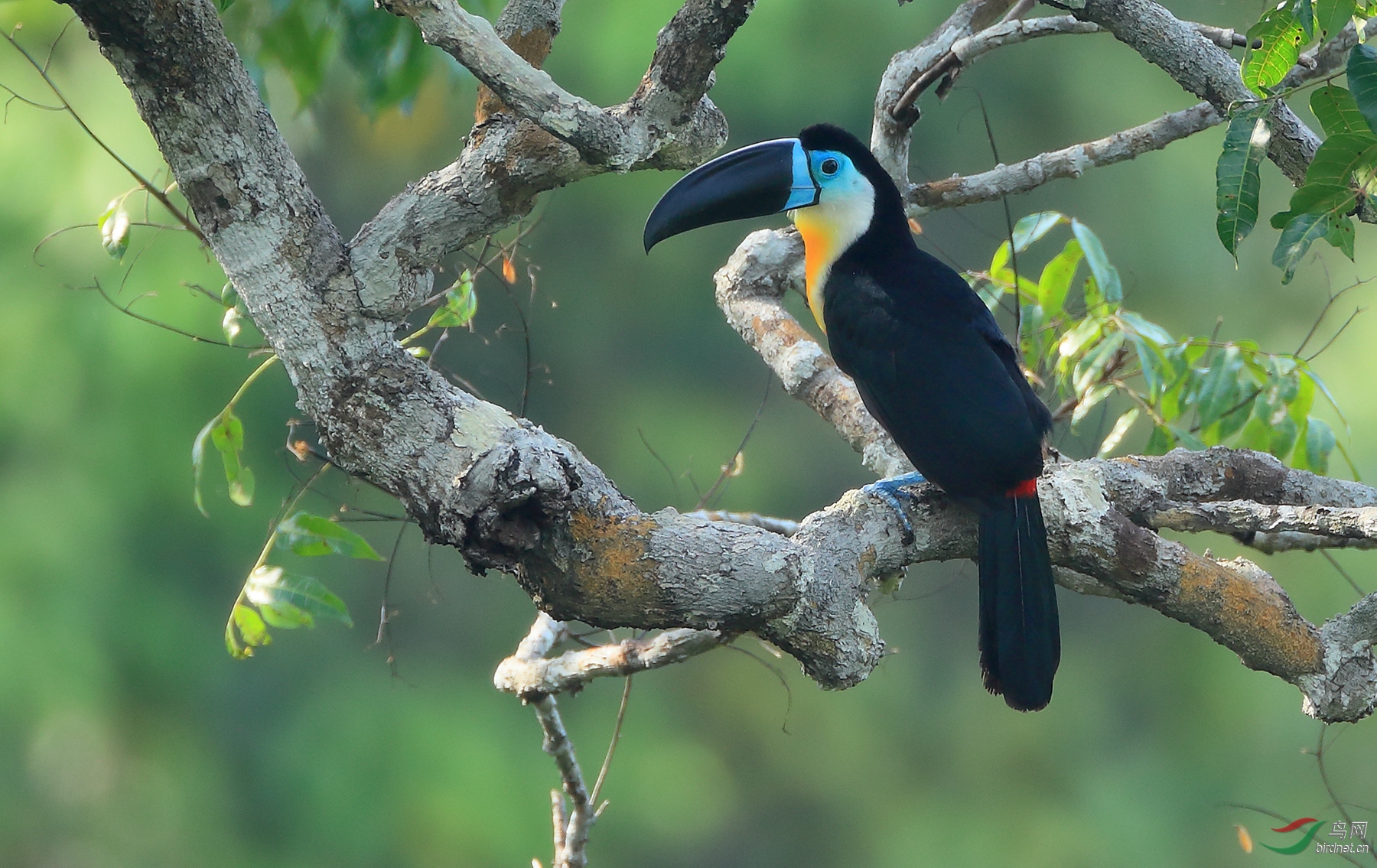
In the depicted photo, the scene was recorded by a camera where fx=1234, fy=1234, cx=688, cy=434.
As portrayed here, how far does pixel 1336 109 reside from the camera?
43.8 inches

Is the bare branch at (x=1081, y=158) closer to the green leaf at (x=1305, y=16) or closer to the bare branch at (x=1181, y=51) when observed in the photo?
the bare branch at (x=1181, y=51)

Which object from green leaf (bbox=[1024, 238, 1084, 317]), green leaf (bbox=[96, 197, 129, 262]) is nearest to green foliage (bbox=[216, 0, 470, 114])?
green leaf (bbox=[96, 197, 129, 262])

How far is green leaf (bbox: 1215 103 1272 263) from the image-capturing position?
115 centimetres

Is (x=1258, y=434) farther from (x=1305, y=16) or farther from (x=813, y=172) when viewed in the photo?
(x=1305, y=16)

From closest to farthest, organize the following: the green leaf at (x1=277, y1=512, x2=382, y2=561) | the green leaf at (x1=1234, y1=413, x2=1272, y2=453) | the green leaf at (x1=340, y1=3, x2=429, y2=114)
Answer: the green leaf at (x1=277, y1=512, x2=382, y2=561) < the green leaf at (x1=340, y1=3, x2=429, y2=114) < the green leaf at (x1=1234, y1=413, x2=1272, y2=453)

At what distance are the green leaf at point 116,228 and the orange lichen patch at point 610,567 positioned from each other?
755mm

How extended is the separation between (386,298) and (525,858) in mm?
3957

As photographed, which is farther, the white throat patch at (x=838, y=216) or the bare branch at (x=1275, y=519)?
the white throat patch at (x=838, y=216)

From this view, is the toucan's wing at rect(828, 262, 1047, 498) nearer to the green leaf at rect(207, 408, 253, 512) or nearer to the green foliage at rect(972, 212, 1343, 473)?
the green foliage at rect(972, 212, 1343, 473)

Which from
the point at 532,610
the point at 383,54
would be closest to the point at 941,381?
the point at 383,54

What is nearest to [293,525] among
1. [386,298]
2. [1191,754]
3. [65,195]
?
[386,298]

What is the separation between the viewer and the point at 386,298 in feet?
3.97

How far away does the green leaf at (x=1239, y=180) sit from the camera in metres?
1.15

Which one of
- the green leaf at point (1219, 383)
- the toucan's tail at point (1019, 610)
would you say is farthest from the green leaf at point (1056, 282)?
the toucan's tail at point (1019, 610)
